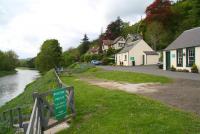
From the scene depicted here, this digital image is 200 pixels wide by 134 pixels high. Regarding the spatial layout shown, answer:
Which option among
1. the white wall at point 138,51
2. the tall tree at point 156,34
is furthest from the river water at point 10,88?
the tall tree at point 156,34

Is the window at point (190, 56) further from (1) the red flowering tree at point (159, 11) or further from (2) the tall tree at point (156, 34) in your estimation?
(1) the red flowering tree at point (159, 11)

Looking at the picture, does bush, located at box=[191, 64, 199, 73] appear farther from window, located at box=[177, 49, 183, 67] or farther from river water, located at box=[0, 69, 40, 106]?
river water, located at box=[0, 69, 40, 106]

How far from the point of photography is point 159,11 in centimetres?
6391

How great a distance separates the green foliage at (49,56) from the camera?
79.7 metres

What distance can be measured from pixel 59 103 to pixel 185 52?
24.3 meters

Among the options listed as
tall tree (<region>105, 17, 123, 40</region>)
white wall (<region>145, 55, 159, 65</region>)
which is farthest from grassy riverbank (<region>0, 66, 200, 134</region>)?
tall tree (<region>105, 17, 123, 40</region>)

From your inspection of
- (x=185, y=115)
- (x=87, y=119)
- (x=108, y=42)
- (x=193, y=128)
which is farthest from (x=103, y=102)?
(x=108, y=42)

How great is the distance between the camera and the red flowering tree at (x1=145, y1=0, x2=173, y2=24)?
6281 centimetres

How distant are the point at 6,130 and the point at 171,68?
81.7 feet

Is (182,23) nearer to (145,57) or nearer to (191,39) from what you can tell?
(145,57)

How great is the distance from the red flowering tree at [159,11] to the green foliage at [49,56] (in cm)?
3149

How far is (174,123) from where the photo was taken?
8.16 metres

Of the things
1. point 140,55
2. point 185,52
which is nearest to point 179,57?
point 185,52

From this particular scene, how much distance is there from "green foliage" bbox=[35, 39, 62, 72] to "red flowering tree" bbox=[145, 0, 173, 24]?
103 feet
